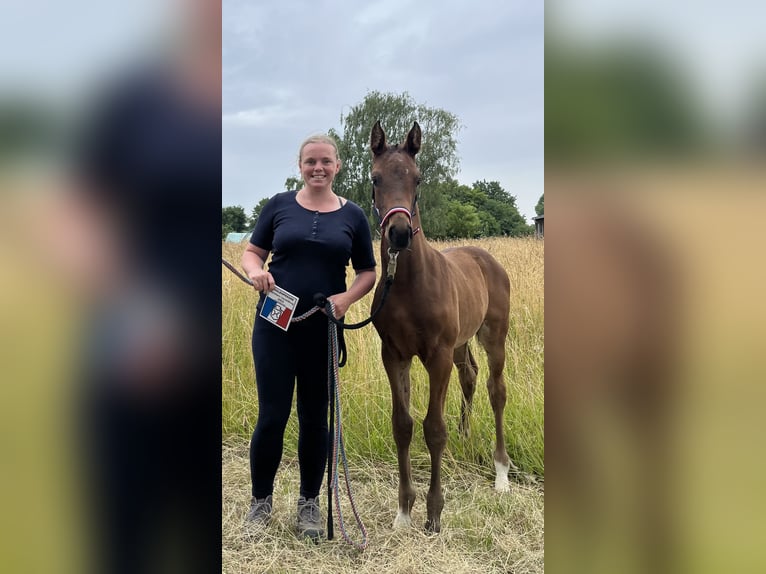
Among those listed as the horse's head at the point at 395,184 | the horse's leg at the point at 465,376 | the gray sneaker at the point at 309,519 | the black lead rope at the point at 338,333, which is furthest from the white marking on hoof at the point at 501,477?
the horse's head at the point at 395,184

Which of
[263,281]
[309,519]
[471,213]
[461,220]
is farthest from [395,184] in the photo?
[471,213]

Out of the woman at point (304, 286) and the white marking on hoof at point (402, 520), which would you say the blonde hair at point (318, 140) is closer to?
the woman at point (304, 286)

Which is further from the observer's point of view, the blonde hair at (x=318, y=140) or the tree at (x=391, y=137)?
the tree at (x=391, y=137)

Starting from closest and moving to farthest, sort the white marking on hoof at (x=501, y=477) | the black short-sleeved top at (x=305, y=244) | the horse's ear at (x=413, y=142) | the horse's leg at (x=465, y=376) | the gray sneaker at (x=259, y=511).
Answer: the black short-sleeved top at (x=305, y=244), the horse's ear at (x=413, y=142), the gray sneaker at (x=259, y=511), the white marking on hoof at (x=501, y=477), the horse's leg at (x=465, y=376)

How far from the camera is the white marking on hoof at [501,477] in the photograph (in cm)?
366

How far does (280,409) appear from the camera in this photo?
9.31ft

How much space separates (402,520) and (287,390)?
1133mm
